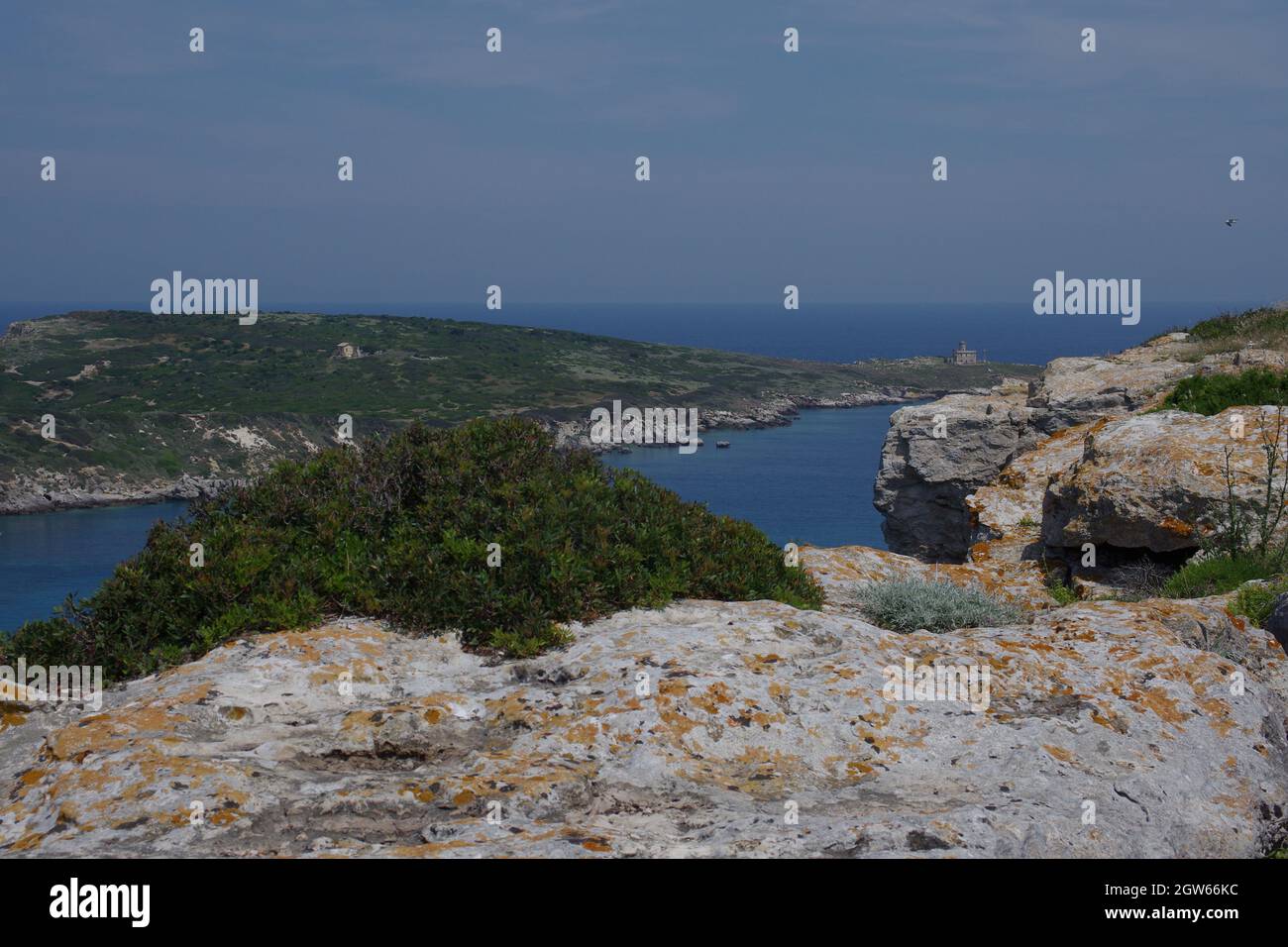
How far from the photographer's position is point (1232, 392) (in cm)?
1315

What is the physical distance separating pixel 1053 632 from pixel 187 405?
471ft

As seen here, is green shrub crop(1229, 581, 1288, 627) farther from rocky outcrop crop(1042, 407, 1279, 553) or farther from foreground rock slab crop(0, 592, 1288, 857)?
rocky outcrop crop(1042, 407, 1279, 553)

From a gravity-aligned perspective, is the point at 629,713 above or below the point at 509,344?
below

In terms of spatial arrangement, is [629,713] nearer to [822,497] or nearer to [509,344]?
[822,497]

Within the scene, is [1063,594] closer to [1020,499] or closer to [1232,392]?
[1020,499]

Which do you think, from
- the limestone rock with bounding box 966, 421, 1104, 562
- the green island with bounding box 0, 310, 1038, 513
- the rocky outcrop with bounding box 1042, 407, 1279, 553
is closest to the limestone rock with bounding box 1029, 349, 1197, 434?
the limestone rock with bounding box 966, 421, 1104, 562

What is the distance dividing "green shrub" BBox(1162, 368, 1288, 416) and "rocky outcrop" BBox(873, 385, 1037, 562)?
12.3ft

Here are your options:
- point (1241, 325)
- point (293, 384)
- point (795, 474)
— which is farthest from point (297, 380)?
point (1241, 325)

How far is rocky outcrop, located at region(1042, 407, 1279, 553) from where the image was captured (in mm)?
10508

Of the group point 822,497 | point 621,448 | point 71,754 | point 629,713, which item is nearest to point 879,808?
point 629,713

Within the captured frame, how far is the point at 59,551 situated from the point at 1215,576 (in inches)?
3700

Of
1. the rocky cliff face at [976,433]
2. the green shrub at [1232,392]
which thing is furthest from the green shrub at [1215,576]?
the rocky cliff face at [976,433]

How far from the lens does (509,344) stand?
18225 cm

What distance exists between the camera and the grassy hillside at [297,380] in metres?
113
